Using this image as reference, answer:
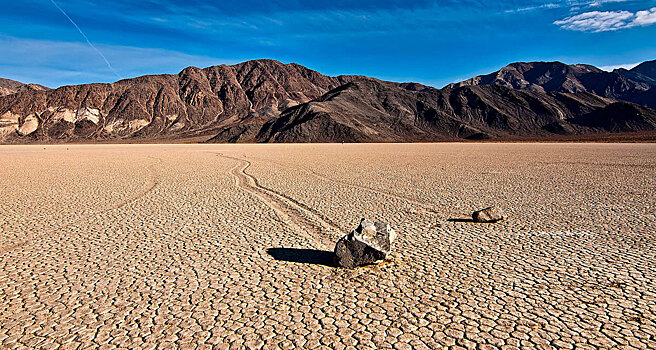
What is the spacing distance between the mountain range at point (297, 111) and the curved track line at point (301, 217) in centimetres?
7773

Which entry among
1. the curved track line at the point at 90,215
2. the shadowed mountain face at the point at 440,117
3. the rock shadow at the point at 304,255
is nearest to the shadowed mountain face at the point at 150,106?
the shadowed mountain face at the point at 440,117

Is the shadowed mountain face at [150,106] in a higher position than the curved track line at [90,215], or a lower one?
higher

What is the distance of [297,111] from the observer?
105m

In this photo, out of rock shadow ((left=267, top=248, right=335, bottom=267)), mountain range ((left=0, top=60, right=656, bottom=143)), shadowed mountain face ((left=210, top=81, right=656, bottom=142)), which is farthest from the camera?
mountain range ((left=0, top=60, right=656, bottom=143))

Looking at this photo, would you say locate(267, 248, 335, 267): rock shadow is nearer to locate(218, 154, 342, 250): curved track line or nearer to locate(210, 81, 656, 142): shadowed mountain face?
locate(218, 154, 342, 250): curved track line

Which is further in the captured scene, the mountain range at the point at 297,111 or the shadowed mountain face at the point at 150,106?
the shadowed mountain face at the point at 150,106

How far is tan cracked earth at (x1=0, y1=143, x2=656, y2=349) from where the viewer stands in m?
3.78

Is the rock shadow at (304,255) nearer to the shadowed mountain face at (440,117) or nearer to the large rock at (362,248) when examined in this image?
the large rock at (362,248)

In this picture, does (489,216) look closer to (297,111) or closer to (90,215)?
(90,215)

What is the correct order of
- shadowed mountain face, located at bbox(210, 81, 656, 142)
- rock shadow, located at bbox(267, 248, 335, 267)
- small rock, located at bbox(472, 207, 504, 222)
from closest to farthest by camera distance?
rock shadow, located at bbox(267, 248, 335, 267)
small rock, located at bbox(472, 207, 504, 222)
shadowed mountain face, located at bbox(210, 81, 656, 142)

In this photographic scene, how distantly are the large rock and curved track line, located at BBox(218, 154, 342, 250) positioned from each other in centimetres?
106

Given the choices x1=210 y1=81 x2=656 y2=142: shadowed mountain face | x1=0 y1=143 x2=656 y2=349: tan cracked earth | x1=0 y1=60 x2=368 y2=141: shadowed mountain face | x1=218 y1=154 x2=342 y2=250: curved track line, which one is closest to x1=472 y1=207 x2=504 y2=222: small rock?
x1=0 y1=143 x2=656 y2=349: tan cracked earth

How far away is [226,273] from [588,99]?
149 meters

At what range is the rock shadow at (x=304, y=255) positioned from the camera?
5.84 metres
